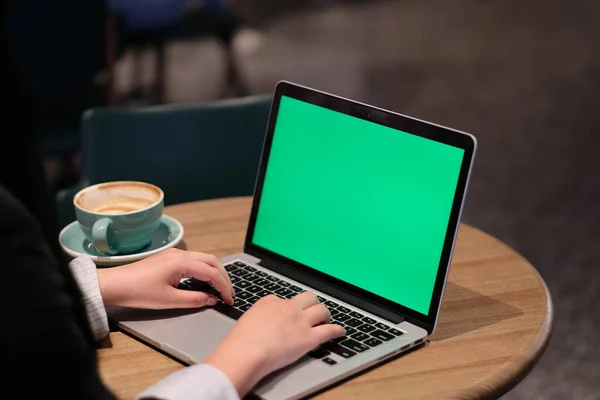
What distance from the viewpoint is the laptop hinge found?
1.13 metres

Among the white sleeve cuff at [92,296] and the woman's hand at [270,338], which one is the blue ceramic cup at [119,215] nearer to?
the white sleeve cuff at [92,296]

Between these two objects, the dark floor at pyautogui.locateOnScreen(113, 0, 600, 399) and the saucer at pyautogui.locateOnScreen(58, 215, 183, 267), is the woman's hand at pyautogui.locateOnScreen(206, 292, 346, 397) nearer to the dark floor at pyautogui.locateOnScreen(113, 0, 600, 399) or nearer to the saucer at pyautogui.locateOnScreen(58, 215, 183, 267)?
the saucer at pyautogui.locateOnScreen(58, 215, 183, 267)

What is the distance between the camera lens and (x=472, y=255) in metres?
1.38

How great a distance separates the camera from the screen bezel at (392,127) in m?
1.08

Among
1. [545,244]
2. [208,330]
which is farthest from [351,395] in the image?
[545,244]

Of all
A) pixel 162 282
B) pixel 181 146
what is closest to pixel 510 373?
pixel 162 282

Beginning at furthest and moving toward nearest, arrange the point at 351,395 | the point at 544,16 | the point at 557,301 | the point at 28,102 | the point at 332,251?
the point at 544,16
the point at 557,301
the point at 332,251
the point at 351,395
the point at 28,102

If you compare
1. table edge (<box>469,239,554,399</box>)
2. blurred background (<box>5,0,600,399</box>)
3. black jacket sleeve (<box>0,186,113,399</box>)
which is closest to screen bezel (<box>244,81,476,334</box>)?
table edge (<box>469,239,554,399</box>)

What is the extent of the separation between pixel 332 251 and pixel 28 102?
585 millimetres

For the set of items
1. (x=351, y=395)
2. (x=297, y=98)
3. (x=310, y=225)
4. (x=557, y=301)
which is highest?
(x=297, y=98)

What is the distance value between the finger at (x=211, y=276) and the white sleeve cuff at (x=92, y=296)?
0.13 meters

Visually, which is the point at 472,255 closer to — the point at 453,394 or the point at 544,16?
the point at 453,394

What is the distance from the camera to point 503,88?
4.73m

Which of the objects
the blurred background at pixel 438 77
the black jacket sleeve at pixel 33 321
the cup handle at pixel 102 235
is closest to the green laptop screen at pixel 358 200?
the cup handle at pixel 102 235
